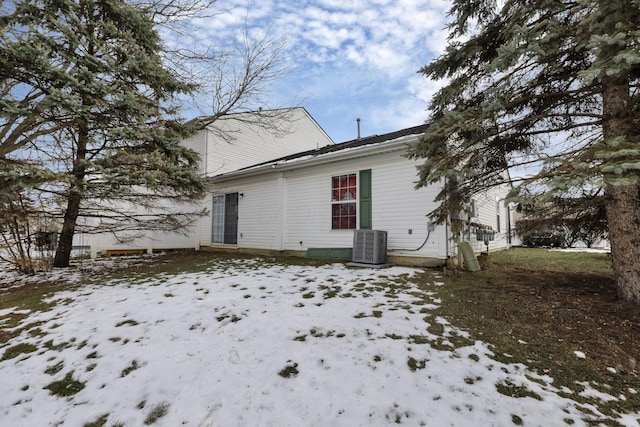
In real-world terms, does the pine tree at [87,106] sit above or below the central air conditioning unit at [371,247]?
above

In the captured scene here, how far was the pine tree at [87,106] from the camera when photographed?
5.18 metres

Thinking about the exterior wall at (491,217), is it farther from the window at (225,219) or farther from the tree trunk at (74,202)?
the tree trunk at (74,202)

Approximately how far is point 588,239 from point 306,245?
6439 mm

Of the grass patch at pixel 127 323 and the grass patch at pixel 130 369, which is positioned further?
the grass patch at pixel 127 323

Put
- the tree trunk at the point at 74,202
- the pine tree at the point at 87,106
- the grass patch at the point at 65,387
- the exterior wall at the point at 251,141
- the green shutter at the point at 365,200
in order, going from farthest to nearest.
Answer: the exterior wall at the point at 251,141
the green shutter at the point at 365,200
the tree trunk at the point at 74,202
the pine tree at the point at 87,106
the grass patch at the point at 65,387

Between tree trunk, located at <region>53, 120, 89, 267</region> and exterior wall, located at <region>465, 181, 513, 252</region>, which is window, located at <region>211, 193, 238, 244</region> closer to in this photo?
tree trunk, located at <region>53, 120, 89, 267</region>

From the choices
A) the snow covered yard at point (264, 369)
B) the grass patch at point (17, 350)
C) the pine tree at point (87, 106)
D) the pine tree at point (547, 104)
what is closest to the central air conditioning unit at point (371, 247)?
the pine tree at point (547, 104)

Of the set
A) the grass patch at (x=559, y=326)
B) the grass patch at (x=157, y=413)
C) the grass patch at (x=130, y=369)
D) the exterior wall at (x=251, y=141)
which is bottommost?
the grass patch at (x=157, y=413)

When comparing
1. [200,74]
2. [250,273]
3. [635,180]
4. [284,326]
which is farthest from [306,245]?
[635,180]

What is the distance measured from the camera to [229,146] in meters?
13.5

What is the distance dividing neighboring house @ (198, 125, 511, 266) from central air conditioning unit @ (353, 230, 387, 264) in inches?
15.8

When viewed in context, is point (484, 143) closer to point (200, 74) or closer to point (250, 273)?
point (250, 273)

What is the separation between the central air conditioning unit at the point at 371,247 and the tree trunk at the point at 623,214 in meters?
3.96

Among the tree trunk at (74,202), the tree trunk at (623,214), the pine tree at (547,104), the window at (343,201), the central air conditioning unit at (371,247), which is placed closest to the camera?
the pine tree at (547,104)
